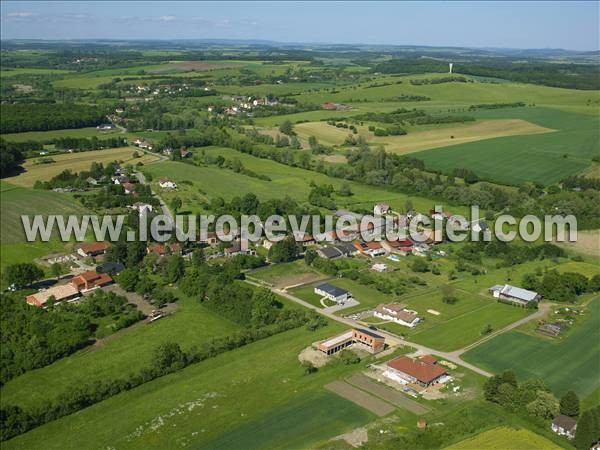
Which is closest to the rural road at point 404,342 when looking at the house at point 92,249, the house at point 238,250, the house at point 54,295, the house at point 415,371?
the house at point 415,371

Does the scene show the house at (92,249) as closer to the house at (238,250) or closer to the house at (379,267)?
the house at (238,250)

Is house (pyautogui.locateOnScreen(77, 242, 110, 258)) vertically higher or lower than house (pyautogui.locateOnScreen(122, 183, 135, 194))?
lower

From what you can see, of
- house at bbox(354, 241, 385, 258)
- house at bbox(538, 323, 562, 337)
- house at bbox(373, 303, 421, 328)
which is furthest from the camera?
house at bbox(354, 241, 385, 258)

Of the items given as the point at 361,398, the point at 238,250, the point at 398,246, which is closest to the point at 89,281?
the point at 238,250

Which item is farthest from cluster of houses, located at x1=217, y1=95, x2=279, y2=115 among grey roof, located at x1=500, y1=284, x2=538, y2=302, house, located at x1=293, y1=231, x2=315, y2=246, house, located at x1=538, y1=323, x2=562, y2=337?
house, located at x1=538, y1=323, x2=562, y2=337

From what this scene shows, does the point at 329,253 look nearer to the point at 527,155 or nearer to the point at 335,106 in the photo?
the point at 527,155

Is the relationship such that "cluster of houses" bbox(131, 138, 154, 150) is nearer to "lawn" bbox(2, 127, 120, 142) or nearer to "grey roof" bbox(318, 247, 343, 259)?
"lawn" bbox(2, 127, 120, 142)
